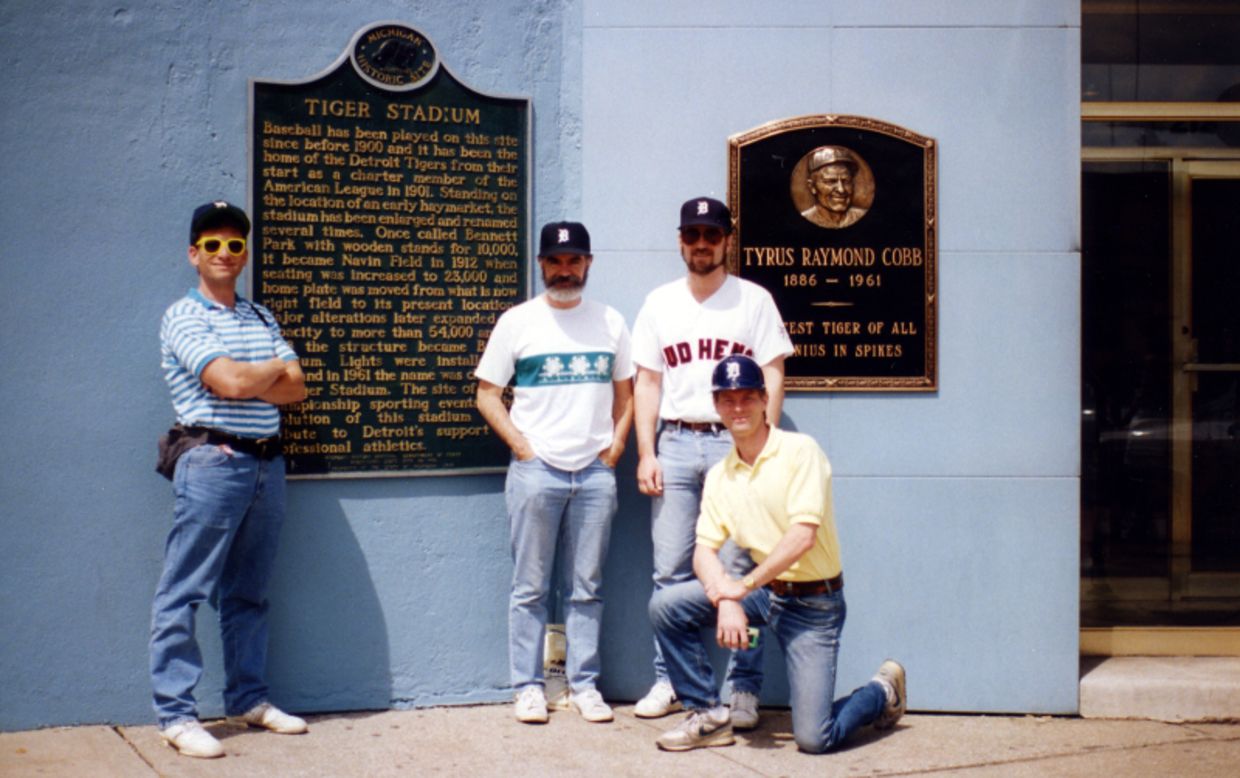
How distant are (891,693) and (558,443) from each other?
183 centimetres

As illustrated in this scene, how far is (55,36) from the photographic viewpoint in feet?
19.6

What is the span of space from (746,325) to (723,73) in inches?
50.3

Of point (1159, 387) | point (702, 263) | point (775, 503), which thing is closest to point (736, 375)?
point (775, 503)

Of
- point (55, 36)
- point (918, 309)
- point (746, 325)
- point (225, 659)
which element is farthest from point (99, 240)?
point (918, 309)

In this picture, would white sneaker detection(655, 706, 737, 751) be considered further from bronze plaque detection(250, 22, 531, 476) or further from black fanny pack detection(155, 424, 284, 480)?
black fanny pack detection(155, 424, 284, 480)

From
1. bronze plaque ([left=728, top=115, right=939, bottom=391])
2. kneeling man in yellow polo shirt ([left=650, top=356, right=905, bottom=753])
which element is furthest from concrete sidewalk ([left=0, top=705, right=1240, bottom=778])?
bronze plaque ([left=728, top=115, right=939, bottom=391])

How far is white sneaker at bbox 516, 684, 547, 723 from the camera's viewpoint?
616cm

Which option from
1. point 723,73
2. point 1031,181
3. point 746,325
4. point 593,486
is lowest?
point 593,486

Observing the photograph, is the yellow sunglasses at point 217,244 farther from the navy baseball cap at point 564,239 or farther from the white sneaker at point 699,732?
the white sneaker at point 699,732

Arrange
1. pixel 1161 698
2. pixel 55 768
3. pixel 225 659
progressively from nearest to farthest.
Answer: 1. pixel 55 768
2. pixel 225 659
3. pixel 1161 698

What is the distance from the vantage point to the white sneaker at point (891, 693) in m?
6.04

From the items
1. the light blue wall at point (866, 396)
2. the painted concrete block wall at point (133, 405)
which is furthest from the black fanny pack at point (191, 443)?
the light blue wall at point (866, 396)

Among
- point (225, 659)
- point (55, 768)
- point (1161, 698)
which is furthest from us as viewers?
point (1161, 698)

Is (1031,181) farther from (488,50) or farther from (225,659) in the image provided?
(225,659)
